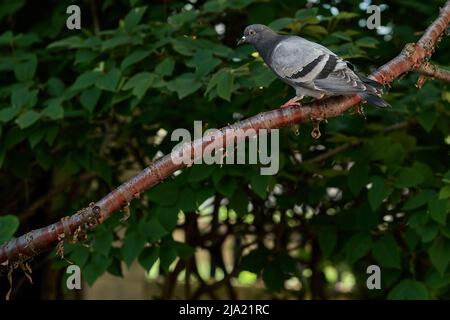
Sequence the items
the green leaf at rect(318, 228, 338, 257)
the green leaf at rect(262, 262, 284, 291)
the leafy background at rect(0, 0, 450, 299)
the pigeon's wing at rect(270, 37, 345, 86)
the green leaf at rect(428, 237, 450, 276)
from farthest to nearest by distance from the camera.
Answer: the green leaf at rect(262, 262, 284, 291)
the green leaf at rect(318, 228, 338, 257)
the leafy background at rect(0, 0, 450, 299)
the green leaf at rect(428, 237, 450, 276)
the pigeon's wing at rect(270, 37, 345, 86)

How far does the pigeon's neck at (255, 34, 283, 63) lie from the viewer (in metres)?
2.73

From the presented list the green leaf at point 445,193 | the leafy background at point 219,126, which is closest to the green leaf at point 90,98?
the leafy background at point 219,126

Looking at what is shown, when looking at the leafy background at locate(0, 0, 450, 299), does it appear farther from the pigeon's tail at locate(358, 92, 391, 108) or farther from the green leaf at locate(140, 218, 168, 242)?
the pigeon's tail at locate(358, 92, 391, 108)

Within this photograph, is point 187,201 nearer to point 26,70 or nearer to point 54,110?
point 54,110

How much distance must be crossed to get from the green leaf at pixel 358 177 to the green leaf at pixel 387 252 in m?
0.25

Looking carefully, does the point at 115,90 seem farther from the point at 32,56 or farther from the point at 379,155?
the point at 379,155

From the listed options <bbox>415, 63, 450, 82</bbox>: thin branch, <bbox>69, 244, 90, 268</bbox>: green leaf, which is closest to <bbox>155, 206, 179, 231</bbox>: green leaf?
<bbox>69, 244, 90, 268</bbox>: green leaf

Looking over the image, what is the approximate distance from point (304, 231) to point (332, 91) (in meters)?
2.16

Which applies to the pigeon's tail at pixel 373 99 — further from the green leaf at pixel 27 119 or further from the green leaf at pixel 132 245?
the green leaf at pixel 27 119

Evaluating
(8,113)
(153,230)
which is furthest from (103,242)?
(8,113)

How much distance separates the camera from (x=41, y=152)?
3.78 meters

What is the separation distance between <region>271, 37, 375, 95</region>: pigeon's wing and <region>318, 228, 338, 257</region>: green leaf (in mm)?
1372

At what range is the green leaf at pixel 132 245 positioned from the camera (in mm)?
3383

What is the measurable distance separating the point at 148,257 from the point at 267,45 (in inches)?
45.2
